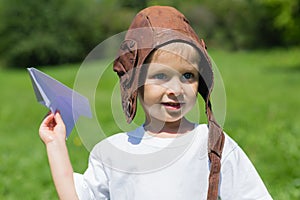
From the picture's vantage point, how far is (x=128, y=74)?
1915 mm

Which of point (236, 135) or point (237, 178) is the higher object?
point (237, 178)

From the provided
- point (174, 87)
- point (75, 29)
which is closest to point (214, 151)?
point (174, 87)

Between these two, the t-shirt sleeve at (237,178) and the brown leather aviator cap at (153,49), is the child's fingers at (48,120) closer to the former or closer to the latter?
the brown leather aviator cap at (153,49)

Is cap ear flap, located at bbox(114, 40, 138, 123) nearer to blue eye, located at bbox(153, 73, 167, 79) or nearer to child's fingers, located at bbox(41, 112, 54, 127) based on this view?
blue eye, located at bbox(153, 73, 167, 79)

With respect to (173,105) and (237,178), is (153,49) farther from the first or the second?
(237,178)

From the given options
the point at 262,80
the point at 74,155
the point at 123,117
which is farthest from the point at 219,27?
the point at 123,117

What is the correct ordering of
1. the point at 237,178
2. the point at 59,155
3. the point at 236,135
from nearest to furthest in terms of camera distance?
the point at 59,155 → the point at 237,178 → the point at 236,135

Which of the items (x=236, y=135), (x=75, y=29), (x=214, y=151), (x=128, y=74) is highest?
(x=75, y=29)

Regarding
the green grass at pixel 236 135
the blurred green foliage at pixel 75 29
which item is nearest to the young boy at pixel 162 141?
the green grass at pixel 236 135

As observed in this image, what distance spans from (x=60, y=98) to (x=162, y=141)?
0.35m

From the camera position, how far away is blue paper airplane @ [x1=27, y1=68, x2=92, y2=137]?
178 centimetres

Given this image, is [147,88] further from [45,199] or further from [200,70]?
[45,199]

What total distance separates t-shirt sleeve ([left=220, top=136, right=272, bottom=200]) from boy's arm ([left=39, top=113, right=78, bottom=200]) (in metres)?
0.48

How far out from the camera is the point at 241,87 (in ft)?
52.7
